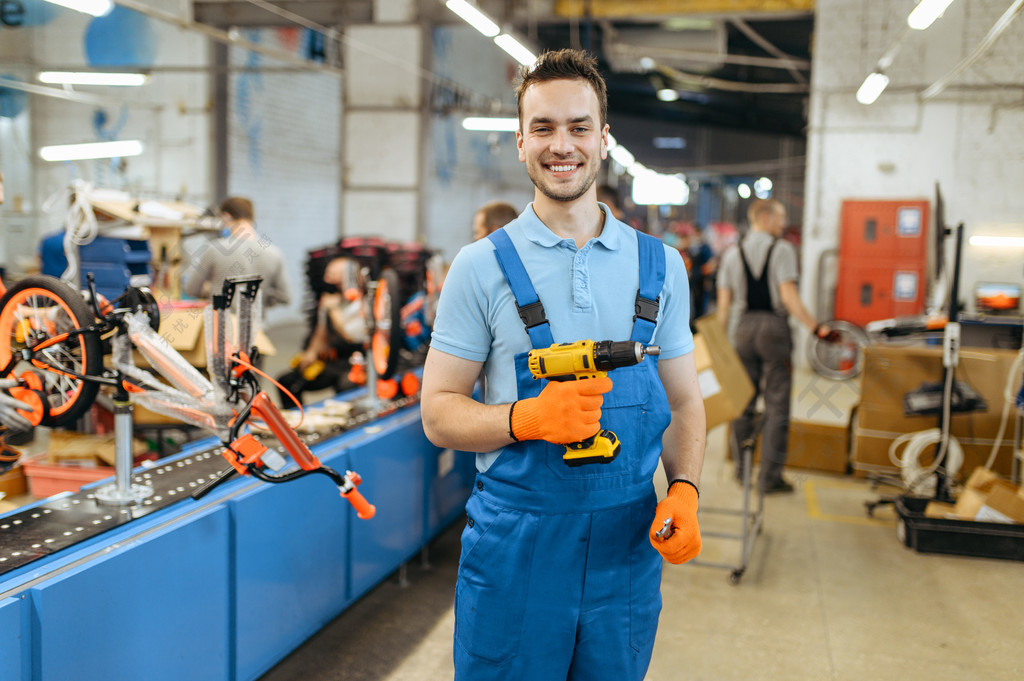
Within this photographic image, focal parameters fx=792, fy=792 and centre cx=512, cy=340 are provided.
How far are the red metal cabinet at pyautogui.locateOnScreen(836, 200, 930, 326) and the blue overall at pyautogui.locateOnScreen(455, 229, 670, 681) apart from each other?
7864 mm

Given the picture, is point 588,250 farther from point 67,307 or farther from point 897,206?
point 897,206

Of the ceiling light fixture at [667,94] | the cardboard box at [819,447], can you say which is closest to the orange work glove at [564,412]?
the cardboard box at [819,447]

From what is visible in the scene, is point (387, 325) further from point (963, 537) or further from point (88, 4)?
point (88, 4)

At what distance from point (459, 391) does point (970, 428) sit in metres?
4.28

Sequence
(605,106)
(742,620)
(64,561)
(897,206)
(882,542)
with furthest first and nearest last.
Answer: (897,206)
(882,542)
(742,620)
(64,561)
(605,106)

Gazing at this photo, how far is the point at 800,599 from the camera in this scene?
3.38m

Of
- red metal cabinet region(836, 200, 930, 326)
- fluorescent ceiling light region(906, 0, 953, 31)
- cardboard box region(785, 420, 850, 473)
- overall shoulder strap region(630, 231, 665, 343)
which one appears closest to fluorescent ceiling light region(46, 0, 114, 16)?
overall shoulder strap region(630, 231, 665, 343)

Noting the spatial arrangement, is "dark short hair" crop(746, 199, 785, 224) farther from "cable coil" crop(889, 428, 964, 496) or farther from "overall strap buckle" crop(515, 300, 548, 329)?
"overall strap buckle" crop(515, 300, 548, 329)

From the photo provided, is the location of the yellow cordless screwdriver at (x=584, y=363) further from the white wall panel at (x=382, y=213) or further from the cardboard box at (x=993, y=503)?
the white wall panel at (x=382, y=213)

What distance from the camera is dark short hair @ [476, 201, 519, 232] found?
3754 millimetres

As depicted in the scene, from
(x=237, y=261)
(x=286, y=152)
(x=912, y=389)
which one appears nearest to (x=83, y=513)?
(x=237, y=261)

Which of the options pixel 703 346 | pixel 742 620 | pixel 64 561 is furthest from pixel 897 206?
pixel 64 561

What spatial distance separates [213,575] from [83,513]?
14.5 inches

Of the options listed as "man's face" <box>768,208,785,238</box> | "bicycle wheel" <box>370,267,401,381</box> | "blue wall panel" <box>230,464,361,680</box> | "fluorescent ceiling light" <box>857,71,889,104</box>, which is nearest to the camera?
"blue wall panel" <box>230,464,361,680</box>
